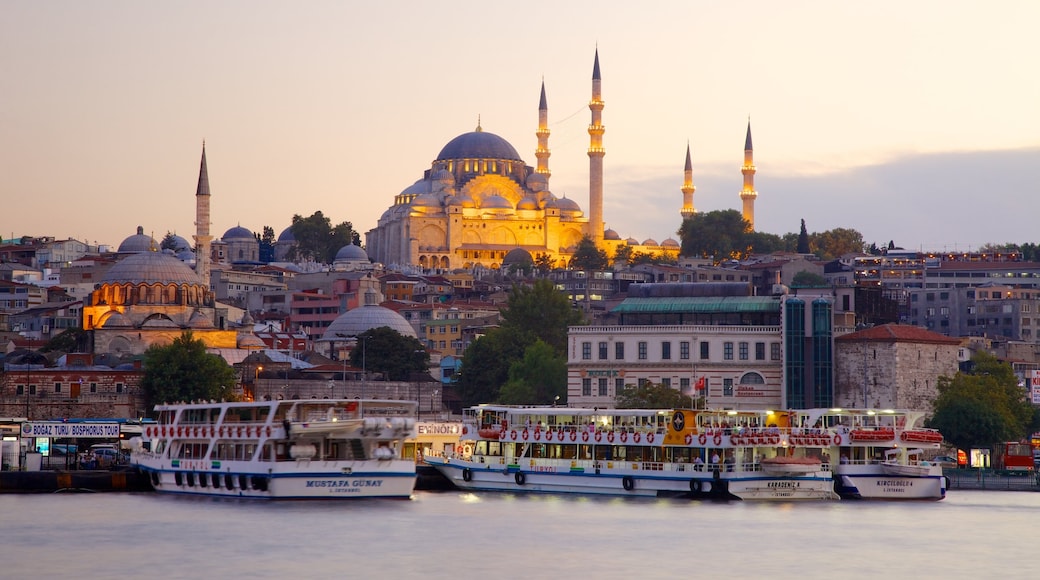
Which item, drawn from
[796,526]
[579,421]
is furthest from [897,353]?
[796,526]

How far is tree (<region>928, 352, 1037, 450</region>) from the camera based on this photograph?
Answer: 68938 mm

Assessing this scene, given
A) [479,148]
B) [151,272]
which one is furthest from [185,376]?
[479,148]

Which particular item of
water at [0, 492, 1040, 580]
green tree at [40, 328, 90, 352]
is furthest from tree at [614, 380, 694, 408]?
green tree at [40, 328, 90, 352]

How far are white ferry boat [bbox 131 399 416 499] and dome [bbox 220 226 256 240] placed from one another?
5048 inches

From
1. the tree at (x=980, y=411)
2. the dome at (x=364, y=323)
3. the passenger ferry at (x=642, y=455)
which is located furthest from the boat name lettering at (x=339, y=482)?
the dome at (x=364, y=323)

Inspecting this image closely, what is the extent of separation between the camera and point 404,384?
85938mm

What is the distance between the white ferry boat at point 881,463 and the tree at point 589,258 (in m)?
97.9

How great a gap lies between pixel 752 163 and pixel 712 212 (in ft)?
36.0

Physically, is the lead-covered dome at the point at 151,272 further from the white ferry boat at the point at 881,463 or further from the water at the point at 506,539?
the white ferry boat at the point at 881,463

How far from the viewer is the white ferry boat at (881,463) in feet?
179

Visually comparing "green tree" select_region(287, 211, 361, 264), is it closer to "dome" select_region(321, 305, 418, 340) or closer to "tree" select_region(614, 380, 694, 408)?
"dome" select_region(321, 305, 418, 340)

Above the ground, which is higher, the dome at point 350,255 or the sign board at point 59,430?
the dome at point 350,255

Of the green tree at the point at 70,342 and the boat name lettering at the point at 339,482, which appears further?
the green tree at the point at 70,342

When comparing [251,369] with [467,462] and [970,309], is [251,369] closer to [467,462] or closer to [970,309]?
[467,462]
